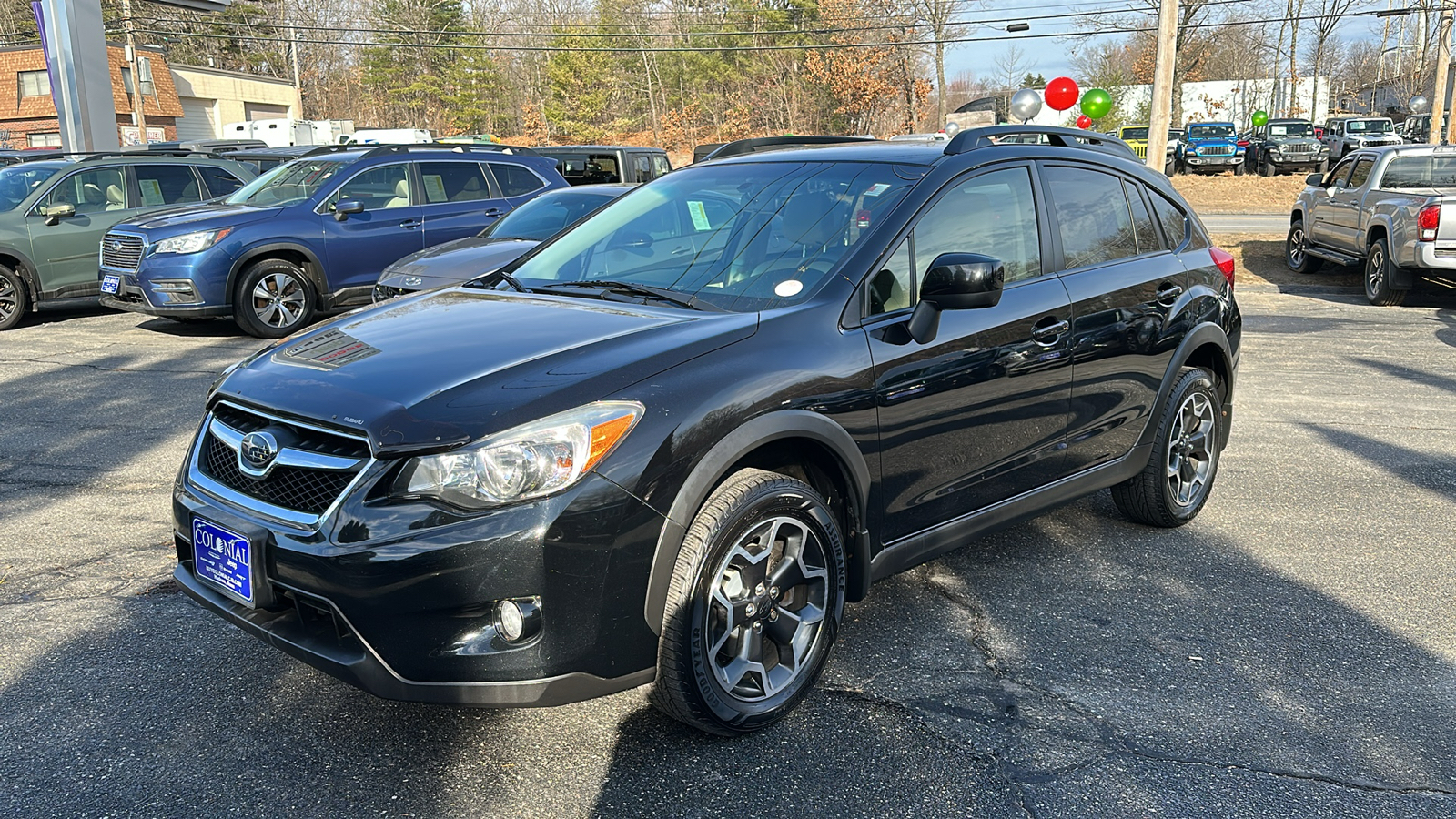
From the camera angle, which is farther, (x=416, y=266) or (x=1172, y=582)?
(x=416, y=266)

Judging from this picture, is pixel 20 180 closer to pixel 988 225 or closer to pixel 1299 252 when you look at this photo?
pixel 988 225

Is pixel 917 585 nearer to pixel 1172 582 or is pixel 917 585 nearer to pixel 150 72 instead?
pixel 1172 582

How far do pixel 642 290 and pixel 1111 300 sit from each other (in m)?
1.97

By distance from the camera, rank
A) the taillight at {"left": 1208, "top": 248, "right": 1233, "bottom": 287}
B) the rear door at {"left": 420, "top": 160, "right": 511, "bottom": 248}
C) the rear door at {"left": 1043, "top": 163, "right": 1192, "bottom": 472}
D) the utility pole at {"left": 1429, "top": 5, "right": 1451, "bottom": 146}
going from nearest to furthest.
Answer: the rear door at {"left": 1043, "top": 163, "right": 1192, "bottom": 472}, the taillight at {"left": 1208, "top": 248, "right": 1233, "bottom": 287}, the rear door at {"left": 420, "top": 160, "right": 511, "bottom": 248}, the utility pole at {"left": 1429, "top": 5, "right": 1451, "bottom": 146}

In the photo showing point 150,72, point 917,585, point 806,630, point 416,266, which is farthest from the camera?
point 150,72

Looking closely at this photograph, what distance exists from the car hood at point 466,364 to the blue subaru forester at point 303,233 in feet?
24.9

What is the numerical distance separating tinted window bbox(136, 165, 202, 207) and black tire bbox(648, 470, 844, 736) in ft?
39.6

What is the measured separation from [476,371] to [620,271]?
119cm

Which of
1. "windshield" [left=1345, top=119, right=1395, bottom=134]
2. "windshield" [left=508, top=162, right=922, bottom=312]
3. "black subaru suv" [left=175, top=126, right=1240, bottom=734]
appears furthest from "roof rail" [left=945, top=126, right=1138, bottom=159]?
"windshield" [left=1345, top=119, right=1395, bottom=134]

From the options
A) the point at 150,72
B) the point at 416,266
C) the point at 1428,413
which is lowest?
the point at 1428,413

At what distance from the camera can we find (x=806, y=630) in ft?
10.9

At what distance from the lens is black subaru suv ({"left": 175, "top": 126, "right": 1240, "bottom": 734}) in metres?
2.71

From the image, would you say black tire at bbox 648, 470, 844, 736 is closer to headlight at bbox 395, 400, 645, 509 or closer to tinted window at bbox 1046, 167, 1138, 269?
headlight at bbox 395, 400, 645, 509

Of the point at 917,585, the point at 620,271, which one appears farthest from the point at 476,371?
the point at 917,585
